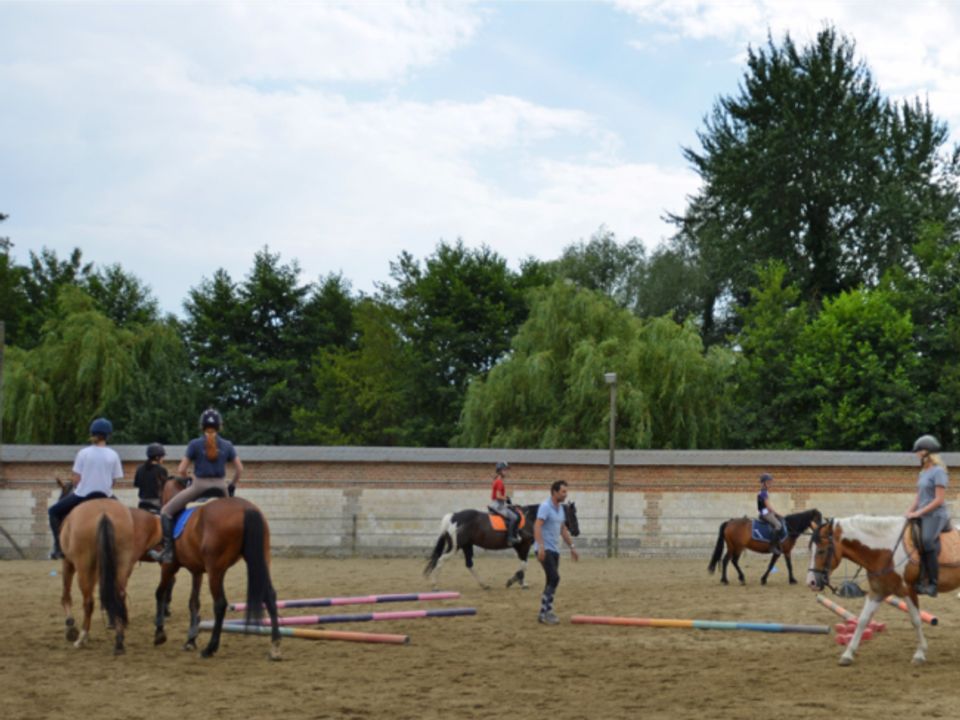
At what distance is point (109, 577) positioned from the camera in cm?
1134

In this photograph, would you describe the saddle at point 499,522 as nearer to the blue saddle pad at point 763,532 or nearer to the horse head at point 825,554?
the blue saddle pad at point 763,532

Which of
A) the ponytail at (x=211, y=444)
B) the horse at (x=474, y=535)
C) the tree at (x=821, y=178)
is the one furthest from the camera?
the tree at (x=821, y=178)

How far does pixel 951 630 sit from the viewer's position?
1382 cm

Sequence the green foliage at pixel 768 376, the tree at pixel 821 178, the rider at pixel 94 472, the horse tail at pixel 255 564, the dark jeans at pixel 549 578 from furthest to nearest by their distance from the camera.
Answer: the tree at pixel 821 178 < the green foliage at pixel 768 376 < the dark jeans at pixel 549 578 < the rider at pixel 94 472 < the horse tail at pixel 255 564

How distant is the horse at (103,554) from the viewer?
11336mm

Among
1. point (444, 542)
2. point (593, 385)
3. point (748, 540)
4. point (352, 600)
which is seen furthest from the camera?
point (593, 385)

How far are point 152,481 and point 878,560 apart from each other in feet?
30.1

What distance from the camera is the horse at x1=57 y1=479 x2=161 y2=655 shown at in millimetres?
11336

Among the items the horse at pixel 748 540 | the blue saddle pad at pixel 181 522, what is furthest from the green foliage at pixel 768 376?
the blue saddle pad at pixel 181 522

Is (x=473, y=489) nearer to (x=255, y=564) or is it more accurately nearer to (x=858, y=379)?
(x=255, y=564)

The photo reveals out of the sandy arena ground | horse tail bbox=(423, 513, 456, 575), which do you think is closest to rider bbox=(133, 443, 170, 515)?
the sandy arena ground

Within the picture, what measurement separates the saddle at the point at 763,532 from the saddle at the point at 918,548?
8.88m

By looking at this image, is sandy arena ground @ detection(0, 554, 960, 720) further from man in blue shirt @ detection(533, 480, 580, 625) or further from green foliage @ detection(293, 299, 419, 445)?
green foliage @ detection(293, 299, 419, 445)

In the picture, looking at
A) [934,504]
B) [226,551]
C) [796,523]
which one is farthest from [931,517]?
[796,523]
